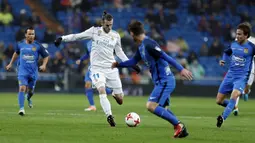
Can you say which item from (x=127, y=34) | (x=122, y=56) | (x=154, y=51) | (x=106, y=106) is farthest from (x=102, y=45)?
(x=127, y=34)

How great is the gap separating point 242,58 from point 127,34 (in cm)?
2054

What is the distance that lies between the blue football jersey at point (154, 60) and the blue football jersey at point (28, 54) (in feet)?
23.1

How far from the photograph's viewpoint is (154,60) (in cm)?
1184

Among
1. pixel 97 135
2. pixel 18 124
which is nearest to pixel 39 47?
pixel 18 124

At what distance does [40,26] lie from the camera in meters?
38.5

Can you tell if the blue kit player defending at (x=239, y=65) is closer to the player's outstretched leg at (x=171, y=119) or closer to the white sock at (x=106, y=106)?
the white sock at (x=106, y=106)

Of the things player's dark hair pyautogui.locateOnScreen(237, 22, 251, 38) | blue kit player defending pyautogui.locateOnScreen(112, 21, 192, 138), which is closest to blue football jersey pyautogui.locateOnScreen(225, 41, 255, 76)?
player's dark hair pyautogui.locateOnScreen(237, 22, 251, 38)

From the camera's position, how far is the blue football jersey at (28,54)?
1842cm

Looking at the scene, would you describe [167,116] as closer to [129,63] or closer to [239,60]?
[129,63]

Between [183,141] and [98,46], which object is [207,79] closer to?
[98,46]

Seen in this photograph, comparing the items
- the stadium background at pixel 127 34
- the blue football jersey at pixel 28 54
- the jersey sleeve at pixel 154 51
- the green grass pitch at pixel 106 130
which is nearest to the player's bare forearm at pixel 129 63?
the jersey sleeve at pixel 154 51

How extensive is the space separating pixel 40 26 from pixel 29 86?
63.9ft

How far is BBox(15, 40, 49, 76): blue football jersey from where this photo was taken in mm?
18422

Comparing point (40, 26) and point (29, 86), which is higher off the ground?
point (29, 86)
